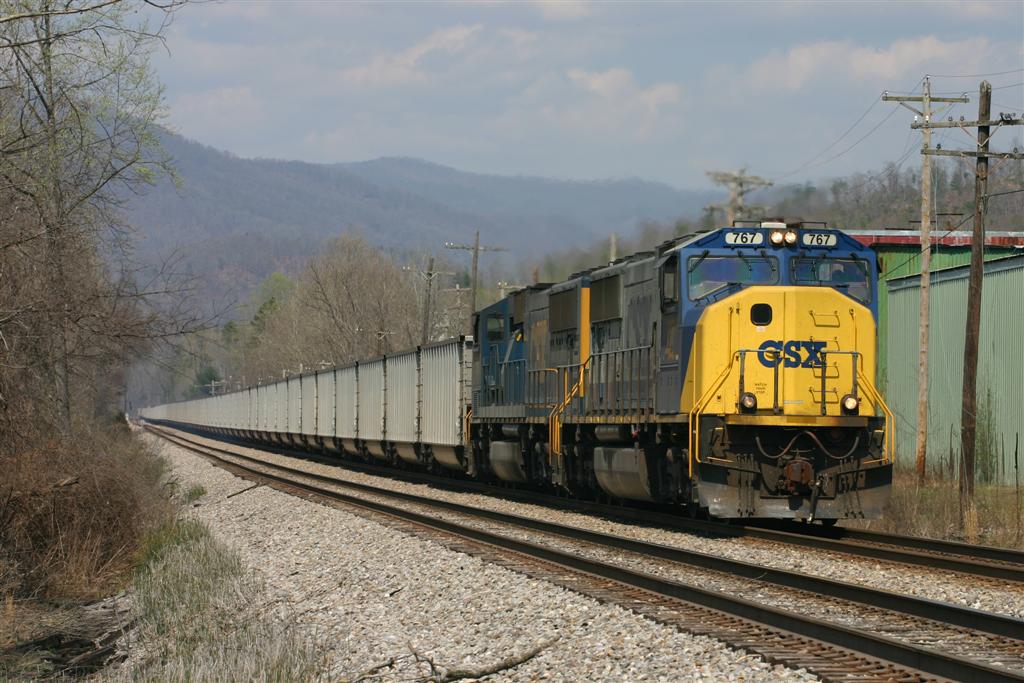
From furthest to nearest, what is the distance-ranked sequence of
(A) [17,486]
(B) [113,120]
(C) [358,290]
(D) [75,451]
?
(C) [358,290]
(B) [113,120]
(D) [75,451]
(A) [17,486]

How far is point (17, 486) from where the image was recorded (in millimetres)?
16078

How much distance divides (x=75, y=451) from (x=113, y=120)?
7.19 metres

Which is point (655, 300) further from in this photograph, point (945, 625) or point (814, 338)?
point (945, 625)

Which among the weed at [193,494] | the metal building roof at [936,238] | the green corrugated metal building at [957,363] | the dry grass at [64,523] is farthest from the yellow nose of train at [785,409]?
the metal building roof at [936,238]

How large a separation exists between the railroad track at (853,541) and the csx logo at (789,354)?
2.18 meters

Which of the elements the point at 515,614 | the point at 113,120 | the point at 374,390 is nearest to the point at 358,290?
the point at 374,390

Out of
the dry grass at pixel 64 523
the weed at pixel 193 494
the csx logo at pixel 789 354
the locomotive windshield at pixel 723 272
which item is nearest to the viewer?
the csx logo at pixel 789 354

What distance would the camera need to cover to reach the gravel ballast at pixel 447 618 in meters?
8.01

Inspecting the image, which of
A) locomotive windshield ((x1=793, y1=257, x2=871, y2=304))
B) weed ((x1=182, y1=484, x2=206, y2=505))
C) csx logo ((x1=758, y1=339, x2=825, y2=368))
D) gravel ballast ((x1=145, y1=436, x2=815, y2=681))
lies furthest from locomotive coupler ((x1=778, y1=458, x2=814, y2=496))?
weed ((x1=182, y1=484, x2=206, y2=505))

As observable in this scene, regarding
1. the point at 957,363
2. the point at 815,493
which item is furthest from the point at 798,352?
the point at 957,363

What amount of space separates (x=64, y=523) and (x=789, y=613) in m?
11.7

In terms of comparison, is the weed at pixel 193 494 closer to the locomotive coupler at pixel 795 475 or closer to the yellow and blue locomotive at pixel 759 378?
the yellow and blue locomotive at pixel 759 378

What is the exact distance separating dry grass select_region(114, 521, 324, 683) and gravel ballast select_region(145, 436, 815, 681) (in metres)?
0.33

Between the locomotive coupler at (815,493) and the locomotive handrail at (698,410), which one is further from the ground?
the locomotive handrail at (698,410)
